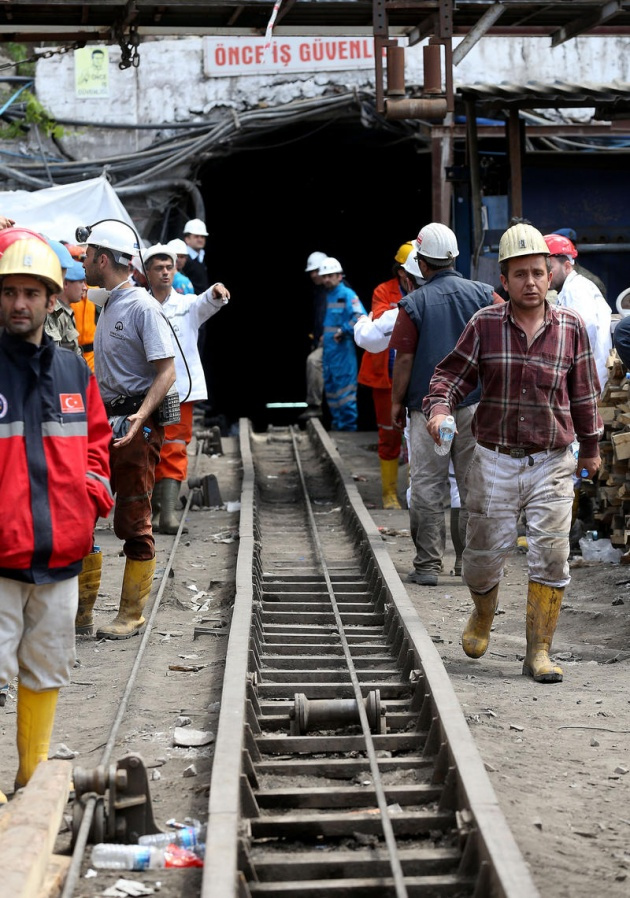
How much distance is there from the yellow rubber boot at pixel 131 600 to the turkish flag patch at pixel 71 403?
283cm

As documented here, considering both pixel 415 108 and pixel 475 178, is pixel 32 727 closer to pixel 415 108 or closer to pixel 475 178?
pixel 415 108

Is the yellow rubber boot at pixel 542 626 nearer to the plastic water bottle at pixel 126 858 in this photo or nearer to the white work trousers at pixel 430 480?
the white work trousers at pixel 430 480

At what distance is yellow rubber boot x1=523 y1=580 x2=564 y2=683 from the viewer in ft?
21.7

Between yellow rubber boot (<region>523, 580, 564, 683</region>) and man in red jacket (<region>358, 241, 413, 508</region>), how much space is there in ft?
15.7

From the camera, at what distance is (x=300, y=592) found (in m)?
8.53

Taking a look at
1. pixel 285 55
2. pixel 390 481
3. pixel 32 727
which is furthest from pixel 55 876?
pixel 285 55

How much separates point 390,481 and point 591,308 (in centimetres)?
334

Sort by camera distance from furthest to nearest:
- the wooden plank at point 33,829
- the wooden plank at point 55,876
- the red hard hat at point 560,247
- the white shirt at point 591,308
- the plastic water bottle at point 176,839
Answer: the red hard hat at point 560,247, the white shirt at point 591,308, the plastic water bottle at point 176,839, the wooden plank at point 55,876, the wooden plank at point 33,829

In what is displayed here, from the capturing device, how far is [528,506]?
6656 mm

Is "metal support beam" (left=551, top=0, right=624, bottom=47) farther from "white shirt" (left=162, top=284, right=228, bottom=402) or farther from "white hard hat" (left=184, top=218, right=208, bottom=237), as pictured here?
"white hard hat" (left=184, top=218, right=208, bottom=237)

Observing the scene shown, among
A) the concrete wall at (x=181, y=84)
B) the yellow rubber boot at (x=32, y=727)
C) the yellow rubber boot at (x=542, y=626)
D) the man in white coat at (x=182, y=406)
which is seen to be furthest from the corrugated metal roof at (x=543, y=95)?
the yellow rubber boot at (x=32, y=727)

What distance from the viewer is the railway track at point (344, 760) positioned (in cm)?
419

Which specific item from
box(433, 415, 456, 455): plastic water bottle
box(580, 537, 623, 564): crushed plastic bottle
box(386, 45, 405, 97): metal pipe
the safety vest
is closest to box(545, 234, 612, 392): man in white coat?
box(580, 537, 623, 564): crushed plastic bottle

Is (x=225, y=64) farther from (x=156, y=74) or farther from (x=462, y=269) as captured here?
(x=462, y=269)
